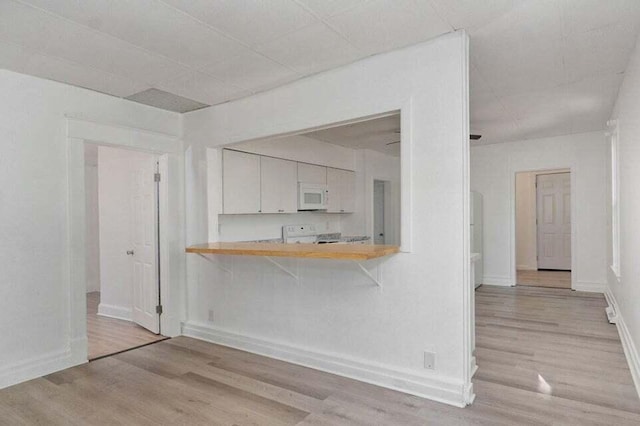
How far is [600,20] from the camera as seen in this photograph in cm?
250

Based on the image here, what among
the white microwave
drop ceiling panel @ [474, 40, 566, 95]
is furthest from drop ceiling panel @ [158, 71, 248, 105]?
drop ceiling panel @ [474, 40, 566, 95]

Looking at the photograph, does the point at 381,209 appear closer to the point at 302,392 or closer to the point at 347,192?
the point at 347,192

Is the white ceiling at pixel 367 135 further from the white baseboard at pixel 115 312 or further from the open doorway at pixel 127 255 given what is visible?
the white baseboard at pixel 115 312

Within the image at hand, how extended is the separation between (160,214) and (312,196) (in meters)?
2.20

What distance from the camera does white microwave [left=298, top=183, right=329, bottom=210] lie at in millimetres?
5484

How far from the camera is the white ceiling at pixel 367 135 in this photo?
189 inches

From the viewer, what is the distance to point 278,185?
5.09 m

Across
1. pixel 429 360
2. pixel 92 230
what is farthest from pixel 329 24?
pixel 92 230

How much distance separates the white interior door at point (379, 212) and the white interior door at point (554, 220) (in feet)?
12.9

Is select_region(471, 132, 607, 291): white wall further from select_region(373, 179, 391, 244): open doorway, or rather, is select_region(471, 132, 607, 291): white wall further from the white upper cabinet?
the white upper cabinet

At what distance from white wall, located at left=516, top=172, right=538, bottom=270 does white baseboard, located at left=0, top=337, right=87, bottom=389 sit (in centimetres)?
859

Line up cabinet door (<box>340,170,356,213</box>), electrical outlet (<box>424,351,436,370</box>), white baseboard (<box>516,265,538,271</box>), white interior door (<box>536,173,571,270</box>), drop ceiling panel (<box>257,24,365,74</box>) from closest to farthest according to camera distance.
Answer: drop ceiling panel (<box>257,24,365,74</box>), electrical outlet (<box>424,351,436,370</box>), cabinet door (<box>340,170,356,213</box>), white interior door (<box>536,173,571,270</box>), white baseboard (<box>516,265,538,271</box>)

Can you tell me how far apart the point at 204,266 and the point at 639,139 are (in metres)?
3.90

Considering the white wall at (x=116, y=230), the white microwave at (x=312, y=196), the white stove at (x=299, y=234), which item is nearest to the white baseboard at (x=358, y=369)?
the white wall at (x=116, y=230)
